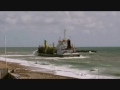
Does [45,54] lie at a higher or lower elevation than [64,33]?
lower

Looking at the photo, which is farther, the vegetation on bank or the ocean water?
the vegetation on bank

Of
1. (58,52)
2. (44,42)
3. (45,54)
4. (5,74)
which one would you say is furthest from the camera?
(44,42)

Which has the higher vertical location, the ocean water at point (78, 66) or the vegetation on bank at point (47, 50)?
the vegetation on bank at point (47, 50)

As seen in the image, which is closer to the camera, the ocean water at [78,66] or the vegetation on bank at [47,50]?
the ocean water at [78,66]

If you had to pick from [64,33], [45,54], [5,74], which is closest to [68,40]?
[64,33]

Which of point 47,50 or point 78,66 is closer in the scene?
point 78,66

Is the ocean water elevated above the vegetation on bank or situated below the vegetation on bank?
below

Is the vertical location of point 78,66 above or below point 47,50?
below
